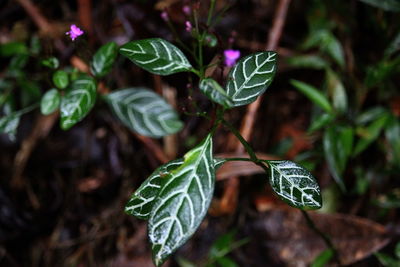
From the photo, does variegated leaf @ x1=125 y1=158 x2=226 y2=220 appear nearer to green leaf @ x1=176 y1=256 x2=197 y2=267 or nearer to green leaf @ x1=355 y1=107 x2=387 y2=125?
green leaf @ x1=176 y1=256 x2=197 y2=267

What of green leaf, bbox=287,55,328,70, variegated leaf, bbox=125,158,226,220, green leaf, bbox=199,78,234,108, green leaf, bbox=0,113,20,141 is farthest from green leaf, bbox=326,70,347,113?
green leaf, bbox=0,113,20,141

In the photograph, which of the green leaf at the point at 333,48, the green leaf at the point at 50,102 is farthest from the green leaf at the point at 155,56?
the green leaf at the point at 333,48

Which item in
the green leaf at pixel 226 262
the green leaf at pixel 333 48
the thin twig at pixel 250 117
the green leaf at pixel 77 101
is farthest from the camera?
the green leaf at pixel 333 48

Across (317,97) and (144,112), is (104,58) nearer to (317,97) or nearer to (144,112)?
(144,112)

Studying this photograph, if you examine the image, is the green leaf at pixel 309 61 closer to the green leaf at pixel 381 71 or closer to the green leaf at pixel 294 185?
the green leaf at pixel 381 71

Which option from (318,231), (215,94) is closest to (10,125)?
(215,94)

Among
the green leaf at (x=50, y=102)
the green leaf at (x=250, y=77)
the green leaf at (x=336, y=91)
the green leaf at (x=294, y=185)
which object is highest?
the green leaf at (x=50, y=102)
